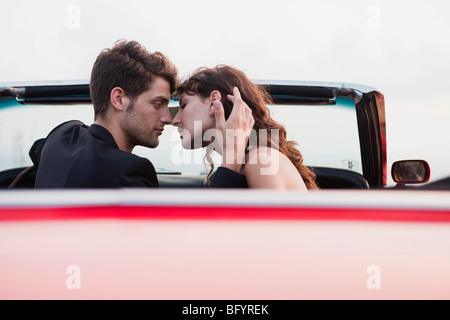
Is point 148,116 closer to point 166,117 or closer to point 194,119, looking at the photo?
point 166,117

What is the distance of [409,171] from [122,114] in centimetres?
183

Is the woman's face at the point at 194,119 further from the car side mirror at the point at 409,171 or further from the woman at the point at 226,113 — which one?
the car side mirror at the point at 409,171

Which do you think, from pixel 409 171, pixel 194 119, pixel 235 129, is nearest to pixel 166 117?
pixel 194 119

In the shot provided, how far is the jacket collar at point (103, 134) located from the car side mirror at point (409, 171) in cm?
178

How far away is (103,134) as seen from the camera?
8.01 ft

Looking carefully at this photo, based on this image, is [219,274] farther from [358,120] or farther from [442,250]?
[358,120]

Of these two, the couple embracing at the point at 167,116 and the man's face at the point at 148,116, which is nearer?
the couple embracing at the point at 167,116

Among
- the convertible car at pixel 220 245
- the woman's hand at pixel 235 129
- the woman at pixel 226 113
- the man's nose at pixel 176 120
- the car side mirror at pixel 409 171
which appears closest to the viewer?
the convertible car at pixel 220 245

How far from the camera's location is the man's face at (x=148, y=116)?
263 cm

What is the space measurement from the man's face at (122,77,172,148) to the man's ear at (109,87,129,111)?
3 centimetres

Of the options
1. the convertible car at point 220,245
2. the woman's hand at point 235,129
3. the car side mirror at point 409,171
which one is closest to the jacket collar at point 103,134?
the woman's hand at point 235,129

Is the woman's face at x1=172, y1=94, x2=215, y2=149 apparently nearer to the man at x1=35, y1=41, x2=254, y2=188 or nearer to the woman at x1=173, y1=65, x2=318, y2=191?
the woman at x1=173, y1=65, x2=318, y2=191

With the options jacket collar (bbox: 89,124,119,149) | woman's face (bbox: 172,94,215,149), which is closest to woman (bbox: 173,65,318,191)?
woman's face (bbox: 172,94,215,149)
